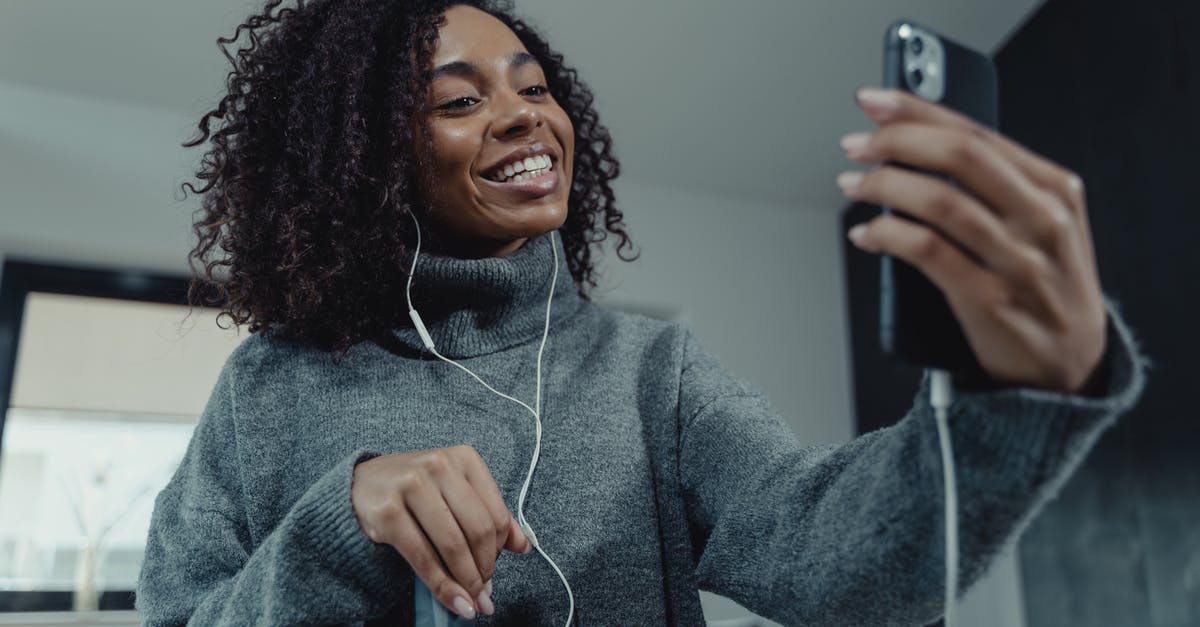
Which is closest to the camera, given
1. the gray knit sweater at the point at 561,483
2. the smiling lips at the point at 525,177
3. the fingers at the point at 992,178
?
the fingers at the point at 992,178

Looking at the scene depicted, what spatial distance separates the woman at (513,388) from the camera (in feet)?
1.46

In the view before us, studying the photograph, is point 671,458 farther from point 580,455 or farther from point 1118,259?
point 1118,259

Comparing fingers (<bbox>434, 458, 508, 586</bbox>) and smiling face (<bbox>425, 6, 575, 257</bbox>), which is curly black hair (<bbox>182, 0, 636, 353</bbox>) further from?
fingers (<bbox>434, 458, 508, 586</bbox>)

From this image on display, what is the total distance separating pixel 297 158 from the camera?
104cm

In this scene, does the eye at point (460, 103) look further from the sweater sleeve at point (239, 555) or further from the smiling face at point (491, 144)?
the sweater sleeve at point (239, 555)

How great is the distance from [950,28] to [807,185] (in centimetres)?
72

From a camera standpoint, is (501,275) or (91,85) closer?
(501,275)

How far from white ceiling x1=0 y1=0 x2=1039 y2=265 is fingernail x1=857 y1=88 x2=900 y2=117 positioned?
7.17 feet

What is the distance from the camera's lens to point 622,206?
3.21 meters

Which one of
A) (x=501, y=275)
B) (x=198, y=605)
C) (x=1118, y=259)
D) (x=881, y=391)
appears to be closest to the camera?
(x=198, y=605)

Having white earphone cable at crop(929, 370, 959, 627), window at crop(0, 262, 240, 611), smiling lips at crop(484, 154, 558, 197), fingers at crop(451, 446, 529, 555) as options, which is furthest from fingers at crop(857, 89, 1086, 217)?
window at crop(0, 262, 240, 611)

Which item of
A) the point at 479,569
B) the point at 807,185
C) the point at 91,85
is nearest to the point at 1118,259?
the point at 807,185

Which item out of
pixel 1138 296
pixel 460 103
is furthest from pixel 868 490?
pixel 1138 296

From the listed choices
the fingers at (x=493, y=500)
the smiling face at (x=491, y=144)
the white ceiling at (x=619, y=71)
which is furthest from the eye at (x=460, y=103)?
the white ceiling at (x=619, y=71)
